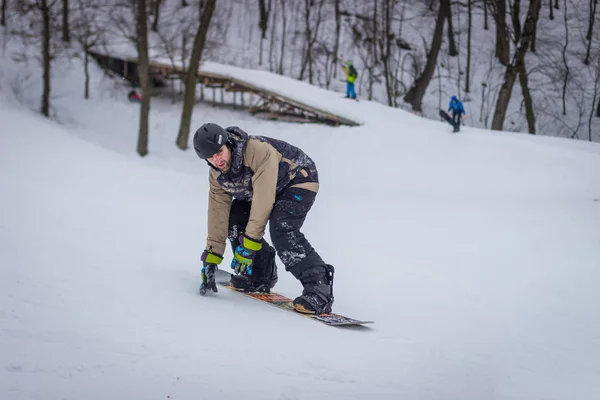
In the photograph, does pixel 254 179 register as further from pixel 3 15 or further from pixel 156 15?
pixel 156 15

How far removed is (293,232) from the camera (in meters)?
4.52

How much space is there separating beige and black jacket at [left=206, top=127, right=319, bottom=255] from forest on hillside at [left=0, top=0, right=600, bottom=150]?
1781 cm

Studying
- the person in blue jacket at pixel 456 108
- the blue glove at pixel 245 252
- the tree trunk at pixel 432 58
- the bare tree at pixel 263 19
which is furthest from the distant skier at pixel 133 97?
the blue glove at pixel 245 252

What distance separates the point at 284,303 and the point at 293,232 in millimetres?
722

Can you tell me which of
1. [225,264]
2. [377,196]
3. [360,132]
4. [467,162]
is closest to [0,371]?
[225,264]

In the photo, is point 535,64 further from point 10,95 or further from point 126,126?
point 10,95

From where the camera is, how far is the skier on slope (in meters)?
4.20

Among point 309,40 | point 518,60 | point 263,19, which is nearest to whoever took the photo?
point 518,60

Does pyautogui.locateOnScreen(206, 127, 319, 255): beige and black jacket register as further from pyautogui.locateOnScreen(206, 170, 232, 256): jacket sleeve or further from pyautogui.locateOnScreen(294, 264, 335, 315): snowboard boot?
pyautogui.locateOnScreen(294, 264, 335, 315): snowboard boot

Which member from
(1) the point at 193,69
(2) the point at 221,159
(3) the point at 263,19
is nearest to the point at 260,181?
(2) the point at 221,159

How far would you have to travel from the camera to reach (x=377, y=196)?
519 inches

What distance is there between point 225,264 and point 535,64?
85.0 feet

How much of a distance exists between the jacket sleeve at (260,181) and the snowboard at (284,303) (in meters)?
0.78

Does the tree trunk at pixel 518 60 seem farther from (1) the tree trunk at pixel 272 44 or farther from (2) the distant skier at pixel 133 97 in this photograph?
(1) the tree trunk at pixel 272 44
